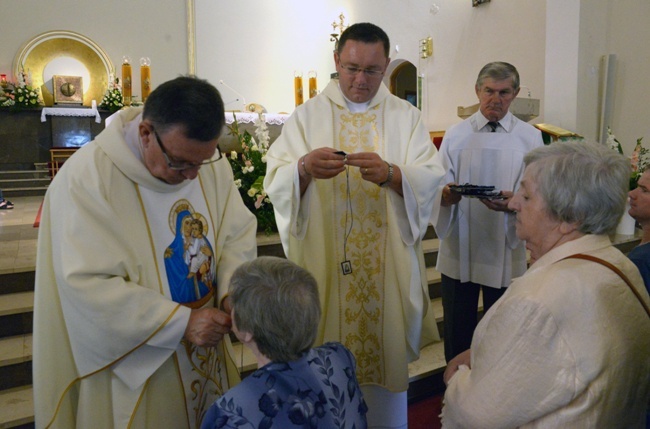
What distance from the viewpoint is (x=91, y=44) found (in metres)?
11.1

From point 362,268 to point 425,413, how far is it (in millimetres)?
1324

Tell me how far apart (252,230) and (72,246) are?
71 cm

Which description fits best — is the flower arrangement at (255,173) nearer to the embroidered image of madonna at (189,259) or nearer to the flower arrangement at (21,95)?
the embroidered image of madonna at (189,259)

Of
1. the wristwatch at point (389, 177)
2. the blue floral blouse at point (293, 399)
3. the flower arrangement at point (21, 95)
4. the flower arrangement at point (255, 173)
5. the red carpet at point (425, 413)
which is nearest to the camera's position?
the blue floral blouse at point (293, 399)

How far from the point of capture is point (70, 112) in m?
10.6

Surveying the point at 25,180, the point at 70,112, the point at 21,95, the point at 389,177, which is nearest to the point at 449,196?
the point at 389,177

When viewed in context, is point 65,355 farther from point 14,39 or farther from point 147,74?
point 14,39

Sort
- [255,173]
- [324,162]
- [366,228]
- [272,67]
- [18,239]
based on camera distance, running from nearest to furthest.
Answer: [324,162] → [366,228] → [255,173] → [18,239] → [272,67]

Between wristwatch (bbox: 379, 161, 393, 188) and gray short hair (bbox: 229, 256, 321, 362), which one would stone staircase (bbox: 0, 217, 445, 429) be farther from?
gray short hair (bbox: 229, 256, 321, 362)

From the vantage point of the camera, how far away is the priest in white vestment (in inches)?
96.7

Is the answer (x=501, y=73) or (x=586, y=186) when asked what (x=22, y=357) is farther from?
(x=501, y=73)

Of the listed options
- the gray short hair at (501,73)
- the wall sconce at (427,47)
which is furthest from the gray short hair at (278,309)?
the wall sconce at (427,47)

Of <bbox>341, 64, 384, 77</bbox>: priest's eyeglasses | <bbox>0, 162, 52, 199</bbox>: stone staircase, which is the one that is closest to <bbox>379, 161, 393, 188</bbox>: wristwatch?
<bbox>341, 64, 384, 77</bbox>: priest's eyeglasses

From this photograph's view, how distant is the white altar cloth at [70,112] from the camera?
1048 centimetres
